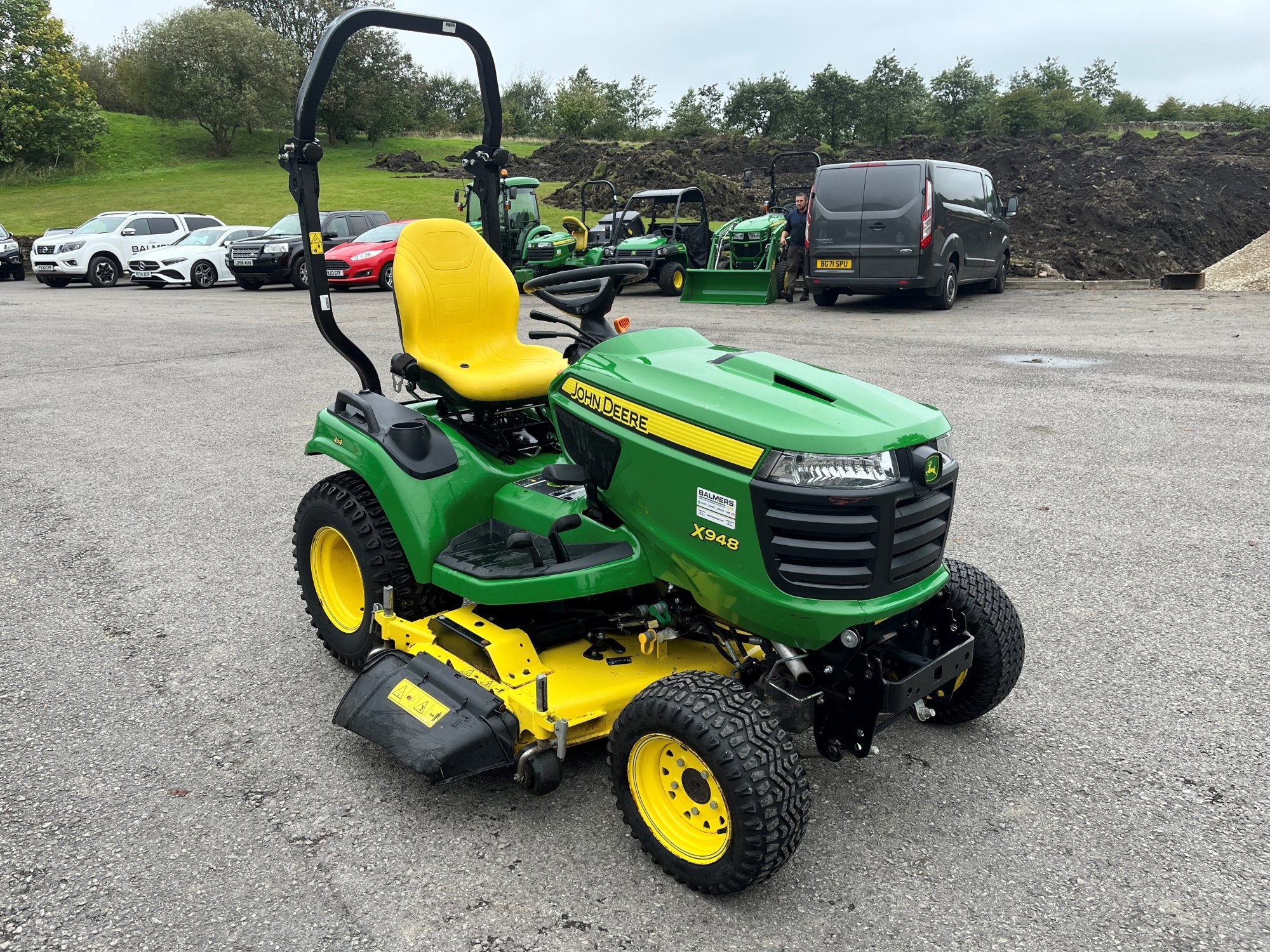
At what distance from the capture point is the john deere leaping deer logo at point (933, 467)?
2357mm

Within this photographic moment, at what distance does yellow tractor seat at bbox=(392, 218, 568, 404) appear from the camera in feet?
11.3

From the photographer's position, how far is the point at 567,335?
10.8 ft

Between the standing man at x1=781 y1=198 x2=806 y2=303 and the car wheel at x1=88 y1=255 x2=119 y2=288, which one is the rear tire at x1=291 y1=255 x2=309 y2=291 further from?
the standing man at x1=781 y1=198 x2=806 y2=303

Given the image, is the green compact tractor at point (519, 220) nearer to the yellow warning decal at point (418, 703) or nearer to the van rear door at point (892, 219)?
the van rear door at point (892, 219)

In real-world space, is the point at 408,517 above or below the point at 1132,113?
below

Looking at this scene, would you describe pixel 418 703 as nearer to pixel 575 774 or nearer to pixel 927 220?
pixel 575 774

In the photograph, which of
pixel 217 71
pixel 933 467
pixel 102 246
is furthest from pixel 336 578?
pixel 217 71

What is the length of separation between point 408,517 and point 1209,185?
25022 mm

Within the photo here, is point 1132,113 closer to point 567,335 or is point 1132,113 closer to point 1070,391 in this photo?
point 1070,391

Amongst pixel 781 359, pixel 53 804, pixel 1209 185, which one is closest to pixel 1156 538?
pixel 781 359

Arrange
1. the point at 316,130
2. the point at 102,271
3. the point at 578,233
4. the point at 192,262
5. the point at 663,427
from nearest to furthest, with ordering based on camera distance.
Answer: the point at 663,427, the point at 316,130, the point at 578,233, the point at 192,262, the point at 102,271

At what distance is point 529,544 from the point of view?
2.83 metres

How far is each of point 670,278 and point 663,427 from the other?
13905mm

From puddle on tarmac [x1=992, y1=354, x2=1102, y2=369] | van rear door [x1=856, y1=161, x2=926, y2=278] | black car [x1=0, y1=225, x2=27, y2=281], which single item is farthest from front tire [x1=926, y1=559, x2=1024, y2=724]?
black car [x1=0, y1=225, x2=27, y2=281]
